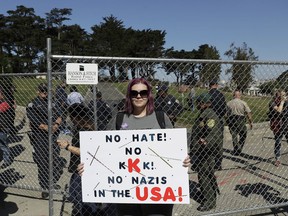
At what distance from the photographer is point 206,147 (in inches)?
192

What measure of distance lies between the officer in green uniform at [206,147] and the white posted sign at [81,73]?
2.17 m

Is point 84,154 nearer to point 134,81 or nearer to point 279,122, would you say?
point 134,81

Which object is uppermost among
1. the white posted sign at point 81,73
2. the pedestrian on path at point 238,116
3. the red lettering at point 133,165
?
the white posted sign at point 81,73

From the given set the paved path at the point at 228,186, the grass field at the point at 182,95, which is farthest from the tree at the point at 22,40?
the paved path at the point at 228,186

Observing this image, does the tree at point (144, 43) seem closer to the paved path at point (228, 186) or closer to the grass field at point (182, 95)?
the grass field at point (182, 95)

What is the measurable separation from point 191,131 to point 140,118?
104 inches

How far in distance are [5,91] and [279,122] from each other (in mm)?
5555

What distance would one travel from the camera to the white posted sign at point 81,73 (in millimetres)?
3107

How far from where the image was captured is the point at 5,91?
6707 millimetres

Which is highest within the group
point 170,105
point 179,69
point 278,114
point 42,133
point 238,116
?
point 179,69

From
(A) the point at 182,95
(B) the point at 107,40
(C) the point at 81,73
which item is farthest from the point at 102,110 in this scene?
(B) the point at 107,40

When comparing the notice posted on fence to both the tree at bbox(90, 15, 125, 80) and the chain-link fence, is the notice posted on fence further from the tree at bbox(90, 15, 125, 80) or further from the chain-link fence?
the tree at bbox(90, 15, 125, 80)

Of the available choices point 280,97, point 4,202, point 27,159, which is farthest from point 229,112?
point 4,202

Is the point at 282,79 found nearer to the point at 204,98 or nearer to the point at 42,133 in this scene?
the point at 204,98
